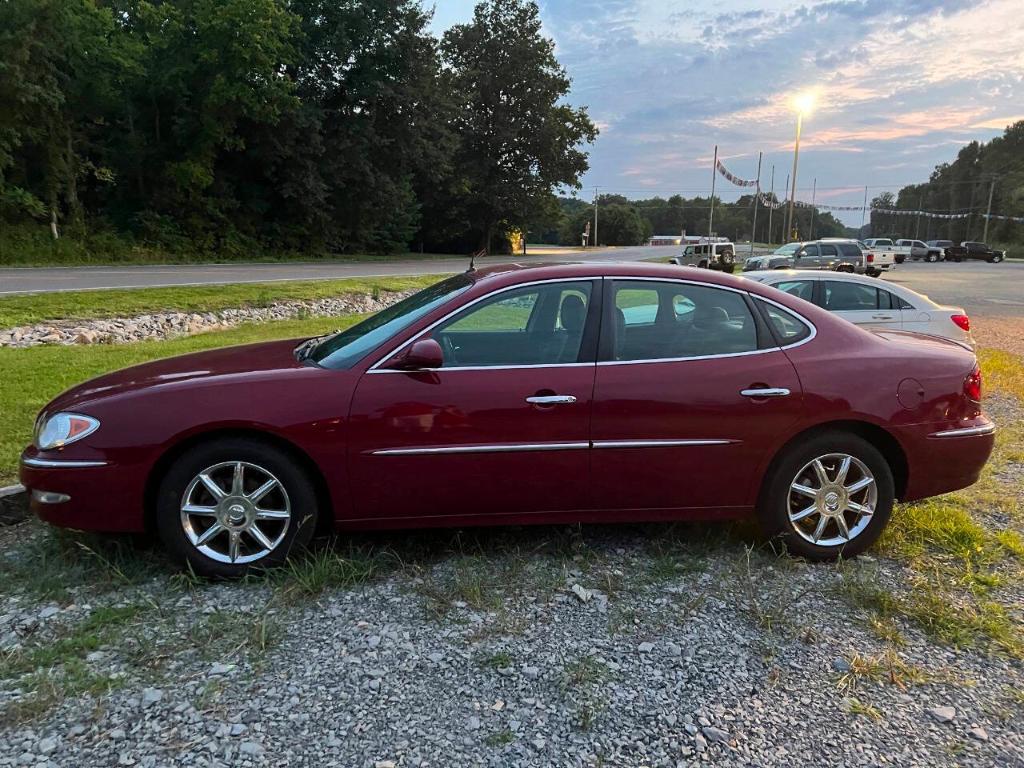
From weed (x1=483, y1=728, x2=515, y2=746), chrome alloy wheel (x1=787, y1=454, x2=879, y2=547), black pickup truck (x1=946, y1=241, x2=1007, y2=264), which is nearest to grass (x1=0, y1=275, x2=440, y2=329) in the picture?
weed (x1=483, y1=728, x2=515, y2=746)

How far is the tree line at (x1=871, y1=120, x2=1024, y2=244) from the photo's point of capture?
78.9 meters

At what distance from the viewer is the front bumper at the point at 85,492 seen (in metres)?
3.28

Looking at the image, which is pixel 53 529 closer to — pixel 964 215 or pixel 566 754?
pixel 566 754

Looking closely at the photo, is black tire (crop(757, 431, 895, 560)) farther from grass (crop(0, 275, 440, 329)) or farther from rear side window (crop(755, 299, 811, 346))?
grass (crop(0, 275, 440, 329))

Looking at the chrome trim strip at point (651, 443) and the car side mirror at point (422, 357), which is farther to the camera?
the chrome trim strip at point (651, 443)

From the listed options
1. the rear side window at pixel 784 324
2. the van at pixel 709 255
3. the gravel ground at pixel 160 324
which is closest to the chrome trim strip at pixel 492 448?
the rear side window at pixel 784 324

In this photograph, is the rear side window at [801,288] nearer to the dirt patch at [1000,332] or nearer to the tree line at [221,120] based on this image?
the dirt patch at [1000,332]

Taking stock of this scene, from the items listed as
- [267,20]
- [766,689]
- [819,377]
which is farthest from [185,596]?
[267,20]

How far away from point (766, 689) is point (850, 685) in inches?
13.5

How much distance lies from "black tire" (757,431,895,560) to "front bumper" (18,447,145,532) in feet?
10.5

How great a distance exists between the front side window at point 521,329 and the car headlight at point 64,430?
172cm

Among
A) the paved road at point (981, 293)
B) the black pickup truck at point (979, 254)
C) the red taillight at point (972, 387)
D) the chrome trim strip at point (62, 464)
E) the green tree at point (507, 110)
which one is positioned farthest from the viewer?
the black pickup truck at point (979, 254)

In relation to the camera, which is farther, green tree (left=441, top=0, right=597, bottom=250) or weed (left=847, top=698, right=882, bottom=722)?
green tree (left=441, top=0, right=597, bottom=250)

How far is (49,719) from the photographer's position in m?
2.47
